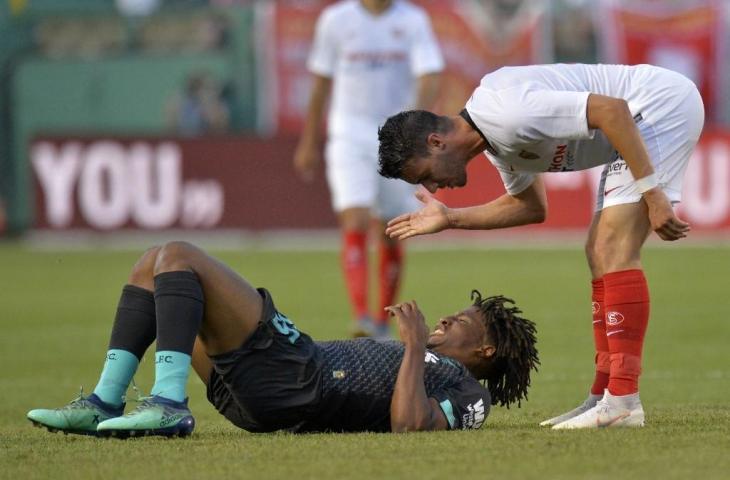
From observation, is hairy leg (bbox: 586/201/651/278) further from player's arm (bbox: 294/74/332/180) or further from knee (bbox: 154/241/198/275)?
player's arm (bbox: 294/74/332/180)

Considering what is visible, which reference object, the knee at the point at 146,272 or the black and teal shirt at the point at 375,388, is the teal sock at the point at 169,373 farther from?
the black and teal shirt at the point at 375,388

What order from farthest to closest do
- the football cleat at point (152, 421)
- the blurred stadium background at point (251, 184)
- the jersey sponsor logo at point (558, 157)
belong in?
the blurred stadium background at point (251, 184) < the jersey sponsor logo at point (558, 157) < the football cleat at point (152, 421)

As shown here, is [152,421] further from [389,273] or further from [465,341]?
[389,273]

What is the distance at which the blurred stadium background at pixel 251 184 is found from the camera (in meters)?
12.7

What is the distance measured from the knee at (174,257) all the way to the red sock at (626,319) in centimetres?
184

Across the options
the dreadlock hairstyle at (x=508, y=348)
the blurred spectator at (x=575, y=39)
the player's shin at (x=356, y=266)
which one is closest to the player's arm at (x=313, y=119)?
the player's shin at (x=356, y=266)

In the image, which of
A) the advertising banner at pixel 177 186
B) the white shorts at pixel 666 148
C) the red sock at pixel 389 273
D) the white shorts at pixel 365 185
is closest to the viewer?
the white shorts at pixel 666 148

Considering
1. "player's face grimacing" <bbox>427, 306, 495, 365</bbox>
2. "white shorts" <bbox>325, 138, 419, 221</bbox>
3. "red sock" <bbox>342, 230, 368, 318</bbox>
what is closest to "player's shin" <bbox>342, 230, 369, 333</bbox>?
"red sock" <bbox>342, 230, 368, 318</bbox>

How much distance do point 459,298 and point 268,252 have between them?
751 cm

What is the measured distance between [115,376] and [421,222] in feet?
4.97

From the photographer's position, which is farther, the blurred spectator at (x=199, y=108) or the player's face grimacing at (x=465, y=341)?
the blurred spectator at (x=199, y=108)

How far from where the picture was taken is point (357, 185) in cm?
1212

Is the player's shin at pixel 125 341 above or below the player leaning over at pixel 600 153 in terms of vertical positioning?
below

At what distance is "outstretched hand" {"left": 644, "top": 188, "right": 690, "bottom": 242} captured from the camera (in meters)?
6.43
